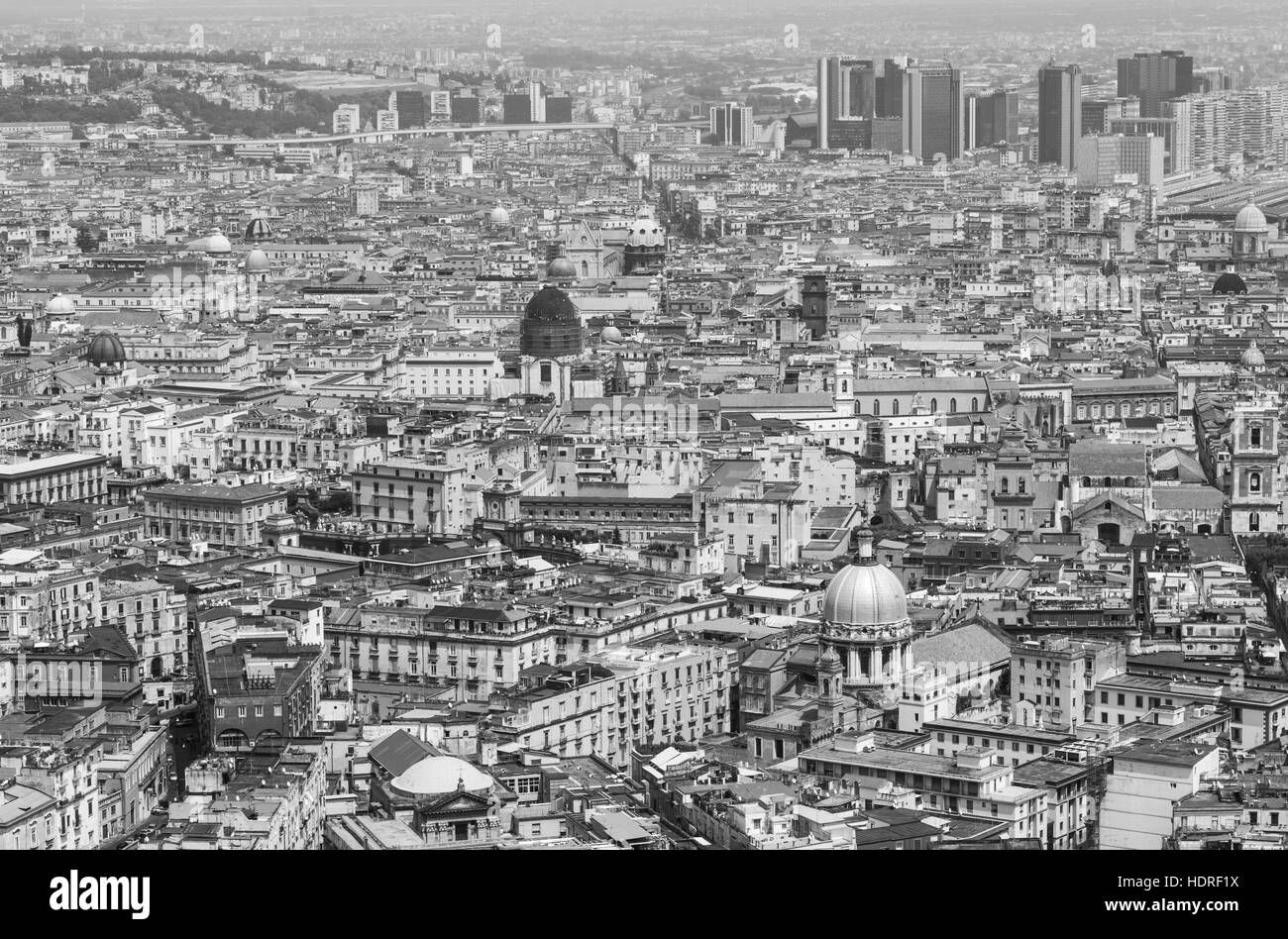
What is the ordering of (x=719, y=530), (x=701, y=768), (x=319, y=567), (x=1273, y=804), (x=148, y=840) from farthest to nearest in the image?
(x=719, y=530) → (x=319, y=567) → (x=701, y=768) → (x=1273, y=804) → (x=148, y=840)

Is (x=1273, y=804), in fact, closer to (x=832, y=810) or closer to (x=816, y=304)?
(x=832, y=810)

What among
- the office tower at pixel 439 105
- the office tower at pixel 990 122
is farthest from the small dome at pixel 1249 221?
the office tower at pixel 439 105

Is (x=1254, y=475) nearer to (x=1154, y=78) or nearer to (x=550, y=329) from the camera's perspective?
(x=550, y=329)

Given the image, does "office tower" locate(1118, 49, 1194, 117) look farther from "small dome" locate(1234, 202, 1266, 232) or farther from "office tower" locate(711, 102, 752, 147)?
"small dome" locate(1234, 202, 1266, 232)

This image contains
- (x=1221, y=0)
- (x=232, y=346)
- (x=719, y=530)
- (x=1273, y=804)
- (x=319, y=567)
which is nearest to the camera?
(x=1273, y=804)

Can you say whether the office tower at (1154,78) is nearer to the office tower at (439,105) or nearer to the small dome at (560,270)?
the office tower at (439,105)

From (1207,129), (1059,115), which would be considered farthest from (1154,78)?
(1059,115)

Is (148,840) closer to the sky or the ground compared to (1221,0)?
closer to the ground

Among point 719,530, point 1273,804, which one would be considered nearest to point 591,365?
point 719,530
